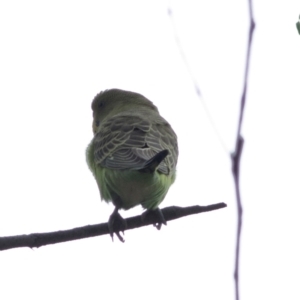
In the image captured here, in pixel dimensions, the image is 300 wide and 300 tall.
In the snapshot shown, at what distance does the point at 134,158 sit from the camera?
6777 mm

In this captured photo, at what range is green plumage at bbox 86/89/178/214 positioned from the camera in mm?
6660

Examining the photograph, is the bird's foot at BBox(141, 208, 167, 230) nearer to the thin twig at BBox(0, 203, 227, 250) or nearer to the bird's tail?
the bird's tail

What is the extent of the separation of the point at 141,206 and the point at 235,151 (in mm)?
5114

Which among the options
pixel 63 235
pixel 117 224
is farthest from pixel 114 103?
pixel 63 235

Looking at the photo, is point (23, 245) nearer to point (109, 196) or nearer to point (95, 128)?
point (109, 196)

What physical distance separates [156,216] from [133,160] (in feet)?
1.96

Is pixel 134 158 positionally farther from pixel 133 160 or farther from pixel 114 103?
pixel 114 103

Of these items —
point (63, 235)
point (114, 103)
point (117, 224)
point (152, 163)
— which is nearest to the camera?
point (63, 235)

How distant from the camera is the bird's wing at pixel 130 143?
22.3ft

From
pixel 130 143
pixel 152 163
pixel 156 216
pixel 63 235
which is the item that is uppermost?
pixel 63 235

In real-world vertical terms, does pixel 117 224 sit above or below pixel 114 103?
below

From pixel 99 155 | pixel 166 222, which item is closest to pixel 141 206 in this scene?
pixel 166 222

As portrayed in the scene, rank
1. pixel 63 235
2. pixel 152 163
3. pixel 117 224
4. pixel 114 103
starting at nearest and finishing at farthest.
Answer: pixel 63 235 < pixel 152 163 < pixel 117 224 < pixel 114 103

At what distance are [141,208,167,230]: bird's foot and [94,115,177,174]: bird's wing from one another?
421 mm
